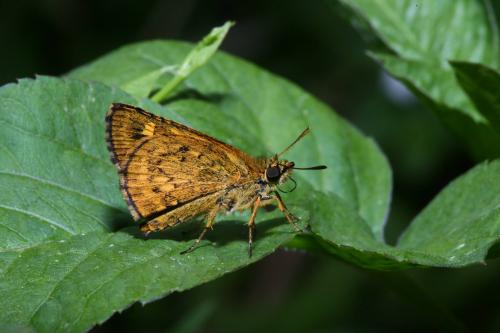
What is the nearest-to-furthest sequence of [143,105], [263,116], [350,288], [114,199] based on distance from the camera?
1. [114,199]
2. [143,105]
3. [263,116]
4. [350,288]

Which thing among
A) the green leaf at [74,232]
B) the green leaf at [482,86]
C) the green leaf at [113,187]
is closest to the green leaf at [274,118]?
the green leaf at [113,187]

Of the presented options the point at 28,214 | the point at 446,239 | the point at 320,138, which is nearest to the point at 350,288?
the point at 320,138

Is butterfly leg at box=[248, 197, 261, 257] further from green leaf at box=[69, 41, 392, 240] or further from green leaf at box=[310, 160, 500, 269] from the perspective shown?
green leaf at box=[69, 41, 392, 240]

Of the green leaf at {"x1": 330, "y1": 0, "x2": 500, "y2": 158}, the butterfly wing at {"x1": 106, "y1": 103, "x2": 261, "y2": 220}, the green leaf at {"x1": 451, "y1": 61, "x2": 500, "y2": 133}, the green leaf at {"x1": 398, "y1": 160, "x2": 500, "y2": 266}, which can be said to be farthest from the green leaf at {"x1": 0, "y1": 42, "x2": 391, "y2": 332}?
the green leaf at {"x1": 451, "y1": 61, "x2": 500, "y2": 133}

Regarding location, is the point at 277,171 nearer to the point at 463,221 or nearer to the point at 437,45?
the point at 463,221

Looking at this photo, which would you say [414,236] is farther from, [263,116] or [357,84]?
[357,84]

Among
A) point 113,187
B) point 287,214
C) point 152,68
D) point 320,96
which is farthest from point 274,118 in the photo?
point 320,96
